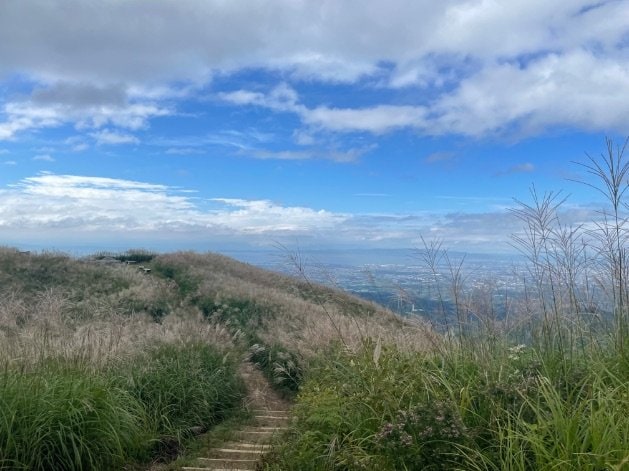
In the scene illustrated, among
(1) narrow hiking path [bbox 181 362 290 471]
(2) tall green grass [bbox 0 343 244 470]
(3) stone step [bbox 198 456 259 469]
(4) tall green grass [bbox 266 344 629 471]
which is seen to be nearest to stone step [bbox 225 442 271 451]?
(1) narrow hiking path [bbox 181 362 290 471]

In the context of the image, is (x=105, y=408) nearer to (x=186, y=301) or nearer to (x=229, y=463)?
(x=229, y=463)

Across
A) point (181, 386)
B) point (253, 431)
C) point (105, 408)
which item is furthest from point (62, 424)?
point (253, 431)

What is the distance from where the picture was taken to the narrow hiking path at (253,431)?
5.99 meters

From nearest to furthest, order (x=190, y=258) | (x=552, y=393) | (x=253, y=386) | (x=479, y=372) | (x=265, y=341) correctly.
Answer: (x=552, y=393), (x=479, y=372), (x=253, y=386), (x=265, y=341), (x=190, y=258)

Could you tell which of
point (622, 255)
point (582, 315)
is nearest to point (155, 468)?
point (582, 315)

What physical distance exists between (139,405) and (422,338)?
3.34 meters

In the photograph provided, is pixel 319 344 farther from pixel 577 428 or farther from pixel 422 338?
pixel 577 428

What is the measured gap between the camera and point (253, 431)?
7.45 m

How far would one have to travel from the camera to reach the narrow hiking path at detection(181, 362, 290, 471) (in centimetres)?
599

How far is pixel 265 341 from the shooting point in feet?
39.2

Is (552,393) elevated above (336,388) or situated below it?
above

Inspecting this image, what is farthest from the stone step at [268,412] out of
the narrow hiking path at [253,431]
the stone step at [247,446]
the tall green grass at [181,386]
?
the stone step at [247,446]

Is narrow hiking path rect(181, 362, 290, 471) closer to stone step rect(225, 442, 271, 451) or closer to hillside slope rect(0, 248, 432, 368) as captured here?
stone step rect(225, 442, 271, 451)

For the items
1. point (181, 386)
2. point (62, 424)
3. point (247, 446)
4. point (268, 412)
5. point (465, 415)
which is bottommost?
point (268, 412)
